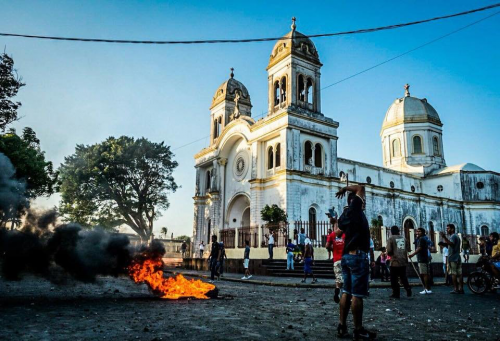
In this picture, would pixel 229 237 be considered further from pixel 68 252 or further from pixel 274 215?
pixel 68 252

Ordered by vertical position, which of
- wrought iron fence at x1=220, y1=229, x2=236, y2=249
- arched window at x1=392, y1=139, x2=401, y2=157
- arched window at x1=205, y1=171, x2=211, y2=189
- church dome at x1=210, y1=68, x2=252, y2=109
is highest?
church dome at x1=210, y1=68, x2=252, y2=109

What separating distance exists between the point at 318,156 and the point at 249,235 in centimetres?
834

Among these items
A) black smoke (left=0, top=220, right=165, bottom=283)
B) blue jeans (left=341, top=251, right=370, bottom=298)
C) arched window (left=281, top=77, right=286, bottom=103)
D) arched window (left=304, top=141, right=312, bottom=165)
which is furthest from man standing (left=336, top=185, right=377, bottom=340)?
arched window (left=281, top=77, right=286, bottom=103)

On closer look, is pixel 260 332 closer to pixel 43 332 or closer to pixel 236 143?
pixel 43 332

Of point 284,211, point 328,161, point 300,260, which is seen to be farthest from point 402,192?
point 300,260

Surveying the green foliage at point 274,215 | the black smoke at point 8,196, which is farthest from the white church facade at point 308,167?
the black smoke at point 8,196

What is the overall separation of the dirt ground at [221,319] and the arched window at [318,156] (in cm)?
1942

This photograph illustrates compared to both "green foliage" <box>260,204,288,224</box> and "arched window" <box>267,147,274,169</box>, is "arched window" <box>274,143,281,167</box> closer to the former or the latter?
"arched window" <box>267,147,274,169</box>

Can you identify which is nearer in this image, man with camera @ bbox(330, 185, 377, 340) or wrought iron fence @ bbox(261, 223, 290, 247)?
man with camera @ bbox(330, 185, 377, 340)

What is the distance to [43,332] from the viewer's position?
5.11 meters

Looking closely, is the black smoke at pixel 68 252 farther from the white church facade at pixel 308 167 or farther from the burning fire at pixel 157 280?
the white church facade at pixel 308 167

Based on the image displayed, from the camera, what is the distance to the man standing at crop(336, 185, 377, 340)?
4.74 metres

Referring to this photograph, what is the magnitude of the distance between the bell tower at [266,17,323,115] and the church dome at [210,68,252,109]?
609 cm

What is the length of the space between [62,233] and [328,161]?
2200cm
